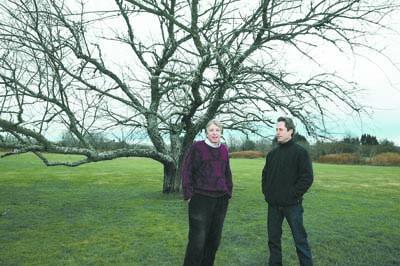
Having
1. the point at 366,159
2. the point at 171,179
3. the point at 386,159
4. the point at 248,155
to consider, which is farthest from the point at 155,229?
the point at 248,155

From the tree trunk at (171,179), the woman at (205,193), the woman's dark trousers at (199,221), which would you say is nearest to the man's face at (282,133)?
the woman at (205,193)

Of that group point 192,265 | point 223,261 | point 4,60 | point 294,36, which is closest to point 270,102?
point 294,36

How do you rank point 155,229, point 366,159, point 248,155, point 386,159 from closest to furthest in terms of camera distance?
1. point 155,229
2. point 386,159
3. point 366,159
4. point 248,155

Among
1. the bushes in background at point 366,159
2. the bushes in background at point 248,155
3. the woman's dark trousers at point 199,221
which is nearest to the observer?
the woman's dark trousers at point 199,221

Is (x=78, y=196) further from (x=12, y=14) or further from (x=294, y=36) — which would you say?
(x=294, y=36)

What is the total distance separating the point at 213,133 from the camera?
5242 mm

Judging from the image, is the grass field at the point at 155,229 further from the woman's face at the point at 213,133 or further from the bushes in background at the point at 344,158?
the bushes in background at the point at 344,158

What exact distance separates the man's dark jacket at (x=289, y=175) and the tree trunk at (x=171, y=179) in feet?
24.3

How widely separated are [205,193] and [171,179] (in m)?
8.06

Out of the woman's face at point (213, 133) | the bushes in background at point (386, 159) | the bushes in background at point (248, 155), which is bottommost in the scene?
the woman's face at point (213, 133)

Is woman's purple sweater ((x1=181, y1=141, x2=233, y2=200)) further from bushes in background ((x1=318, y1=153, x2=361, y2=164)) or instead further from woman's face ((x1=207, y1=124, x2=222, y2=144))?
bushes in background ((x1=318, y1=153, x2=361, y2=164))

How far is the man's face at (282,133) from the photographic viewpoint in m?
5.52

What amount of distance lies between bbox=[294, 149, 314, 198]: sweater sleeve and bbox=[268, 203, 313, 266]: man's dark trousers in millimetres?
230

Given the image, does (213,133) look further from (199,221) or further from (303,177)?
(303,177)
